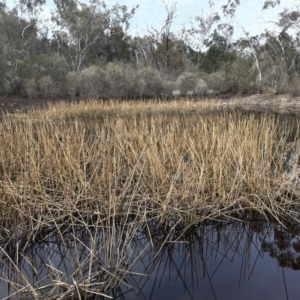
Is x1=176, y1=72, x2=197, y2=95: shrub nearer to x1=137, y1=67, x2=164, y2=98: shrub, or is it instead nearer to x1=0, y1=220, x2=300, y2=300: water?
x1=137, y1=67, x2=164, y2=98: shrub

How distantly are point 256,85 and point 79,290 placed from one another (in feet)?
42.2

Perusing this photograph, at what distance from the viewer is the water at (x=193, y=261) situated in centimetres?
144

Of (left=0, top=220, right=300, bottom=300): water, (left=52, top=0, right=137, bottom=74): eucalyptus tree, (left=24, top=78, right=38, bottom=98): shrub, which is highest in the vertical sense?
(left=52, top=0, right=137, bottom=74): eucalyptus tree

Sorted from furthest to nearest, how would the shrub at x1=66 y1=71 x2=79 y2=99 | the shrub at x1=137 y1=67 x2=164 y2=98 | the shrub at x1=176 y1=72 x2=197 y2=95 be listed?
1. the shrub at x1=176 y1=72 x2=197 y2=95
2. the shrub at x1=137 y1=67 x2=164 y2=98
3. the shrub at x1=66 y1=71 x2=79 y2=99

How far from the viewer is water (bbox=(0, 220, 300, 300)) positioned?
1439 millimetres

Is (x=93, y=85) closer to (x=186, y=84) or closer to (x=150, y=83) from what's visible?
(x=150, y=83)

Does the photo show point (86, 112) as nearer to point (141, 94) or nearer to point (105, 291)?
point (141, 94)

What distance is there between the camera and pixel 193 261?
1678 mm

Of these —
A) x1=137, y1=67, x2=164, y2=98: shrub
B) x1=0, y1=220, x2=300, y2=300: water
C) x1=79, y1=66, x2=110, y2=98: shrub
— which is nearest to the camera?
x1=0, y1=220, x2=300, y2=300: water

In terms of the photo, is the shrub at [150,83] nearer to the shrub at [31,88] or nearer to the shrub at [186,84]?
the shrub at [186,84]

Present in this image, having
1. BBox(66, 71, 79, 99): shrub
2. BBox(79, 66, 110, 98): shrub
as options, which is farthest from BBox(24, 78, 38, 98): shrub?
BBox(79, 66, 110, 98): shrub

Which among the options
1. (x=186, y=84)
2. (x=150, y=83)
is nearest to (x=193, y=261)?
(x=150, y=83)

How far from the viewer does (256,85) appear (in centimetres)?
1298

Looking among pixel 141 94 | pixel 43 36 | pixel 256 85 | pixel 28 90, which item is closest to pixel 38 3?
pixel 43 36
